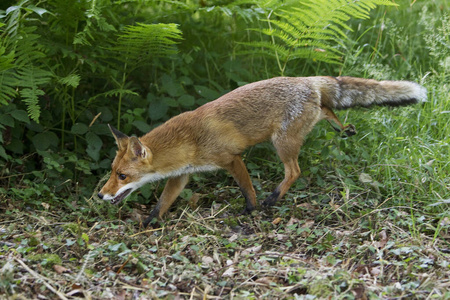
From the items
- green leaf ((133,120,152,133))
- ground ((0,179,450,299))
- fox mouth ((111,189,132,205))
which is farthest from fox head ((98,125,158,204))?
green leaf ((133,120,152,133))

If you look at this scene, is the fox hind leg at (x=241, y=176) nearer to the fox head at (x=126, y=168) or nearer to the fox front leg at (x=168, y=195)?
the fox front leg at (x=168, y=195)

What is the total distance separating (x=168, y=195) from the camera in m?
5.57

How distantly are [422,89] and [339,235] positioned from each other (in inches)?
75.4

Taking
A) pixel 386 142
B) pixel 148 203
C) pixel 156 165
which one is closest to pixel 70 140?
pixel 148 203

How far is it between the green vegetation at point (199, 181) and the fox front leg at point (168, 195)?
0.12 meters

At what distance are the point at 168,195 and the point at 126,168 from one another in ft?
2.08

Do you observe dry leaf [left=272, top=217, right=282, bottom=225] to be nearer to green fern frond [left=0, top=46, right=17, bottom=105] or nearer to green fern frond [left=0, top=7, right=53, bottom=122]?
green fern frond [left=0, top=7, right=53, bottom=122]

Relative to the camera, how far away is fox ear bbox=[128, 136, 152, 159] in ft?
16.5

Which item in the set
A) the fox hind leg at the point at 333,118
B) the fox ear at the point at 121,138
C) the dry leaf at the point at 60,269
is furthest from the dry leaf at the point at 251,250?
the fox hind leg at the point at 333,118

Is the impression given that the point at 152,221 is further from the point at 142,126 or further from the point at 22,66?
the point at 22,66

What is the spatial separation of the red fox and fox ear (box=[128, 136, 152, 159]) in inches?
0.4

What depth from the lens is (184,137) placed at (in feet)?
17.6

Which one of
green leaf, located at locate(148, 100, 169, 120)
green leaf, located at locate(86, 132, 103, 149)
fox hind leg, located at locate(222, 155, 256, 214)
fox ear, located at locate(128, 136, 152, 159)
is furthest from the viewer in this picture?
green leaf, located at locate(148, 100, 169, 120)

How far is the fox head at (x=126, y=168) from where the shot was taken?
→ 508cm
